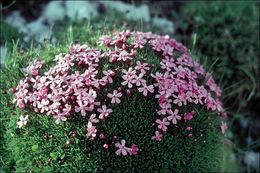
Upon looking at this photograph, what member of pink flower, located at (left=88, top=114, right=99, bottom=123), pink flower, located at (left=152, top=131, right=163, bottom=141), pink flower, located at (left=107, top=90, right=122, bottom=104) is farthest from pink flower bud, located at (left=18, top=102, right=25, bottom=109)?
pink flower, located at (left=152, top=131, right=163, bottom=141)

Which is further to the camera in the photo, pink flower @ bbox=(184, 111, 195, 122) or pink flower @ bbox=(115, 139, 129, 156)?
pink flower @ bbox=(184, 111, 195, 122)

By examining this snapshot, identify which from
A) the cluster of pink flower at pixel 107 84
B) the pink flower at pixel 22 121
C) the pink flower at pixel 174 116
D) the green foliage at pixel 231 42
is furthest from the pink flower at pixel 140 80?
the green foliage at pixel 231 42

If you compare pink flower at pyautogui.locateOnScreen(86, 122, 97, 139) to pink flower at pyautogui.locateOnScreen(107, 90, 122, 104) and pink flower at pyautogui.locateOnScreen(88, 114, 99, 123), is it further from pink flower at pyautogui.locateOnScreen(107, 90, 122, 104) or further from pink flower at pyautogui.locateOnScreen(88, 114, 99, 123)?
pink flower at pyautogui.locateOnScreen(107, 90, 122, 104)

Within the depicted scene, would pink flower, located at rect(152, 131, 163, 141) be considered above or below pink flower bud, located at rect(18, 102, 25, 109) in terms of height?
below

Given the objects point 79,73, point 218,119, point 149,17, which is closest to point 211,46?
point 149,17

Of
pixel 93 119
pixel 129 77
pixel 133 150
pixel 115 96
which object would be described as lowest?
pixel 133 150

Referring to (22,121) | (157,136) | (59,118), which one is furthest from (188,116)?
(22,121)

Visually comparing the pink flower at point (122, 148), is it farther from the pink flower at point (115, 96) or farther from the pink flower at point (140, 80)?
the pink flower at point (140, 80)

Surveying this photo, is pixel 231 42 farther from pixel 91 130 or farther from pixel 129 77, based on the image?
pixel 91 130
